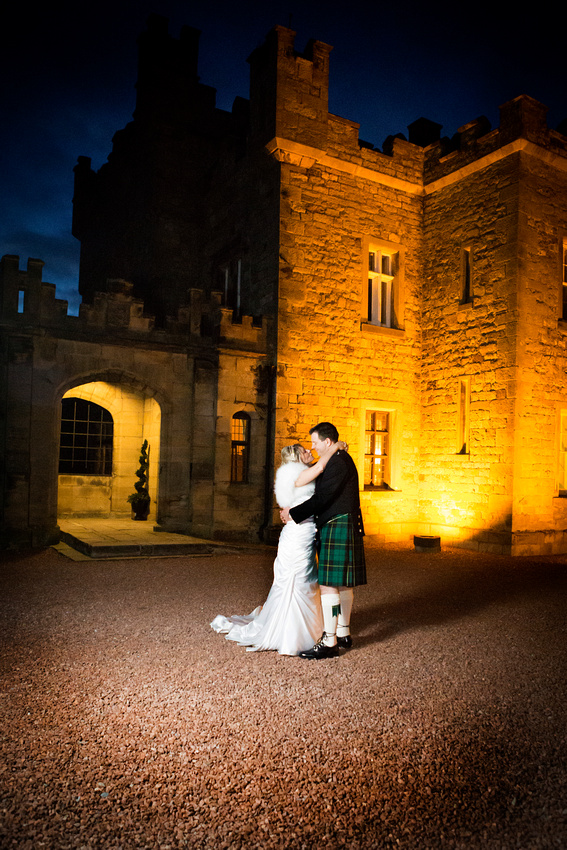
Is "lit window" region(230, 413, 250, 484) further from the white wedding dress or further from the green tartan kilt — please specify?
the green tartan kilt

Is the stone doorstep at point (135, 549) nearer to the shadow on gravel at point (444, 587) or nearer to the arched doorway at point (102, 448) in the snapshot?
the shadow on gravel at point (444, 587)

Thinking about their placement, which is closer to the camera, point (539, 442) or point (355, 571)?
point (355, 571)

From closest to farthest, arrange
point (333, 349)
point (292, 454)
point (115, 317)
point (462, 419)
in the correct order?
point (292, 454) < point (115, 317) < point (333, 349) < point (462, 419)

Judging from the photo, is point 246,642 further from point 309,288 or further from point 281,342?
point 309,288

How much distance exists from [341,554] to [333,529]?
0.65 ft

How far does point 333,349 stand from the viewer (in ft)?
38.5

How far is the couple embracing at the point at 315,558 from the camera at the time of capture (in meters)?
4.60

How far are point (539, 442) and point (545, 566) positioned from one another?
2478 millimetres

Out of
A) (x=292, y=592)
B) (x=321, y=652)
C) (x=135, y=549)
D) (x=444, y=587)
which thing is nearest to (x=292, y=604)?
(x=292, y=592)

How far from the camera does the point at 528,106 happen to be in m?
10.9

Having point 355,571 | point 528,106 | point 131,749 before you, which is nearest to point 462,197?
point 528,106

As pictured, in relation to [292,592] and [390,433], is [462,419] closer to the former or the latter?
[390,433]

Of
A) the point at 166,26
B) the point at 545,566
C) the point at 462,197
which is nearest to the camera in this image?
the point at 545,566

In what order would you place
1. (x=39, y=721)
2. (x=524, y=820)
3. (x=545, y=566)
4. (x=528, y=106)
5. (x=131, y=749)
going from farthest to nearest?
(x=528, y=106) < (x=545, y=566) < (x=39, y=721) < (x=131, y=749) < (x=524, y=820)
